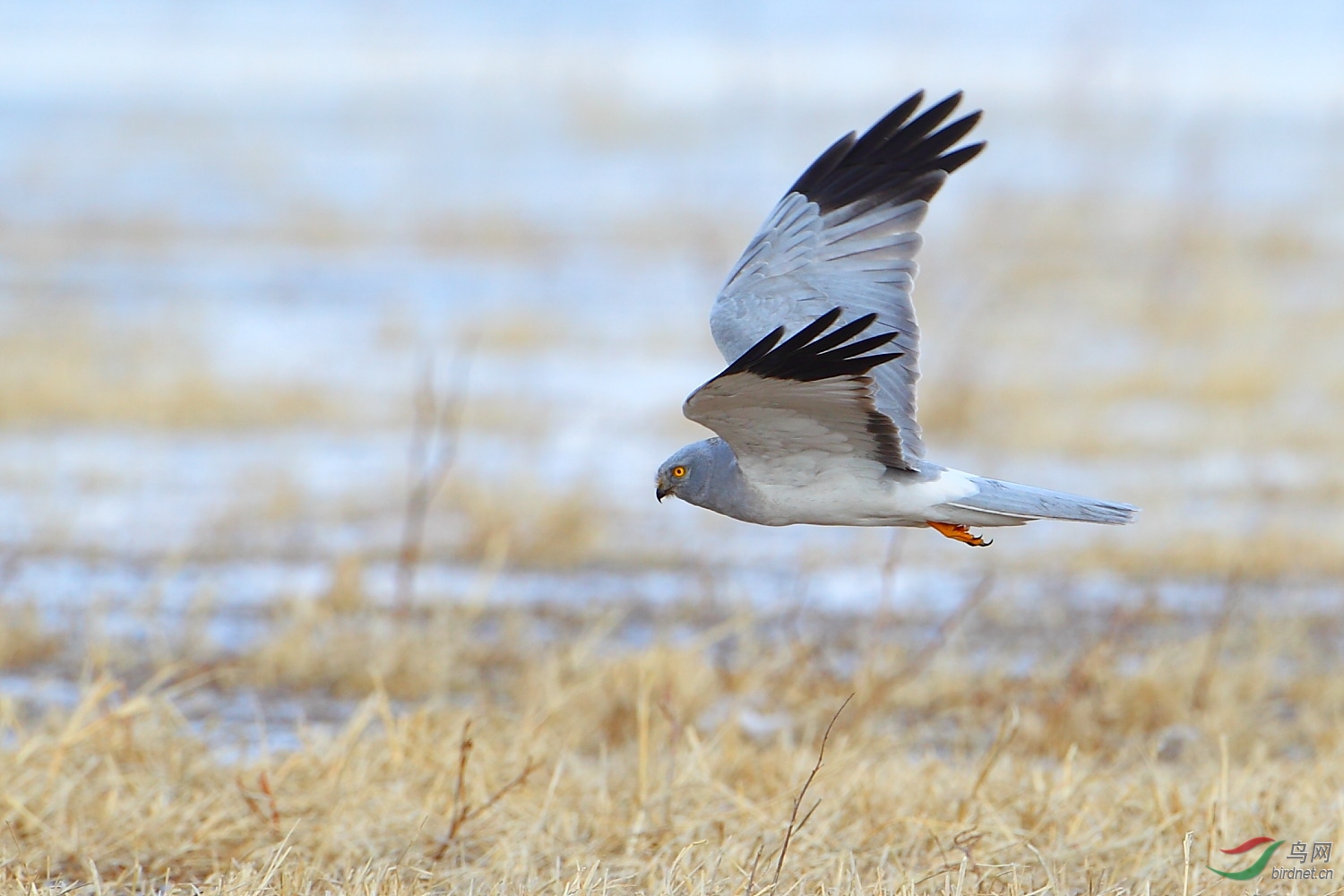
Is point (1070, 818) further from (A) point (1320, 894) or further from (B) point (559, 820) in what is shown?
(B) point (559, 820)

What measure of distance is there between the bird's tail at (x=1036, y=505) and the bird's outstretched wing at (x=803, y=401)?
24 cm

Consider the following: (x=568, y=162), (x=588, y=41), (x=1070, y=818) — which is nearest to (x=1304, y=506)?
(x=1070, y=818)

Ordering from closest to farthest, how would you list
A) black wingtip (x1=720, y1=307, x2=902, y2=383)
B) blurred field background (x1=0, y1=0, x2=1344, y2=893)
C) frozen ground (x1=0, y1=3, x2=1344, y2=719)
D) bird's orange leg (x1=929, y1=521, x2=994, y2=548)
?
black wingtip (x1=720, y1=307, x2=902, y2=383) < bird's orange leg (x1=929, y1=521, x2=994, y2=548) < blurred field background (x1=0, y1=0, x2=1344, y2=893) < frozen ground (x1=0, y1=3, x2=1344, y2=719)

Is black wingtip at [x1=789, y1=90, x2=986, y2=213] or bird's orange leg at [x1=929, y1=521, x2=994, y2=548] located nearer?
bird's orange leg at [x1=929, y1=521, x2=994, y2=548]

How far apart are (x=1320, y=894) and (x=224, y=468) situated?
22.7 feet

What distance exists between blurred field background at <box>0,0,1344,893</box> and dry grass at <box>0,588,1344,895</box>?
2 cm

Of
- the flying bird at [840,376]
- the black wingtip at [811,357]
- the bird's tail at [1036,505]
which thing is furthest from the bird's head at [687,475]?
the bird's tail at [1036,505]

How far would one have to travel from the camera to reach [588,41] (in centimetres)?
4500

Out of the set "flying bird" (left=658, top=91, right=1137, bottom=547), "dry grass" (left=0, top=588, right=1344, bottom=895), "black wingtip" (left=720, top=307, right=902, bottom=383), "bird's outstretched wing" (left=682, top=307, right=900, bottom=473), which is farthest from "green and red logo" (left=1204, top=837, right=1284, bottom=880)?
"black wingtip" (left=720, top=307, right=902, bottom=383)

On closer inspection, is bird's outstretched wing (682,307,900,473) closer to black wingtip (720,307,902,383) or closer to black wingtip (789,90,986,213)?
black wingtip (720,307,902,383)

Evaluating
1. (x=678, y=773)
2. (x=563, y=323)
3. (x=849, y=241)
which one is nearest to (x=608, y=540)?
(x=678, y=773)

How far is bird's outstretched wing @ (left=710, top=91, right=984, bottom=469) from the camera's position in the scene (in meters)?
4.06

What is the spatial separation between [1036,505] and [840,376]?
0.63m

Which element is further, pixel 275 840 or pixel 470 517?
pixel 470 517
